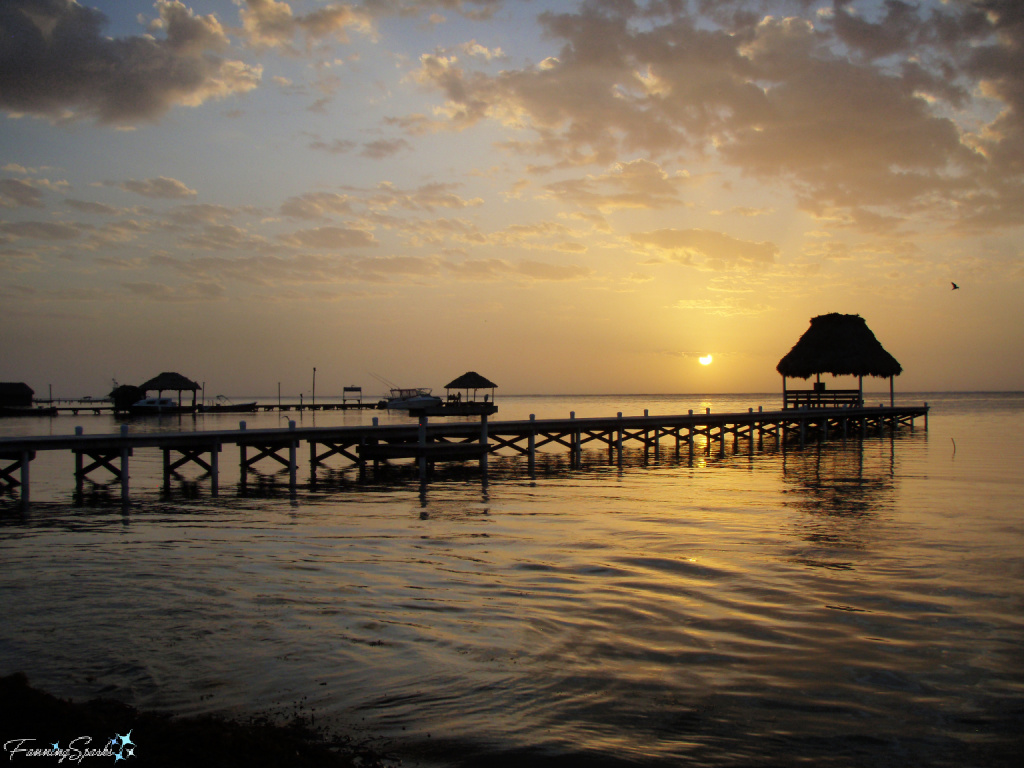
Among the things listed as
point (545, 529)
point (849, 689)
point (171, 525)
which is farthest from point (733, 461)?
point (849, 689)

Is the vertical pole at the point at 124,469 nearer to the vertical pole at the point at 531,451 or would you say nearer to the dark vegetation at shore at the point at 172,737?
the vertical pole at the point at 531,451

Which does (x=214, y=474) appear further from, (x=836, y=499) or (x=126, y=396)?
(x=126, y=396)

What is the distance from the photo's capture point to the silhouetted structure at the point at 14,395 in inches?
3332

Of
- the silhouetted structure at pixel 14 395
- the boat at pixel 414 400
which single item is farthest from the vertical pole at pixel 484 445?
the silhouetted structure at pixel 14 395

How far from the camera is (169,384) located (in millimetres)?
72625

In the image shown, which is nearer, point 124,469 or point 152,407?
point 124,469

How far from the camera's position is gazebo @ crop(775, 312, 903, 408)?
47.8 m

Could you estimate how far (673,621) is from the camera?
7945mm

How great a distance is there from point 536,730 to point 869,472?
74.9 ft

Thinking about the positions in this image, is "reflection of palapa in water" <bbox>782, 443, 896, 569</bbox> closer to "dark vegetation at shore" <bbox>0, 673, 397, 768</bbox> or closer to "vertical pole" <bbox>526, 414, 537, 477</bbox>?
"dark vegetation at shore" <bbox>0, 673, 397, 768</bbox>

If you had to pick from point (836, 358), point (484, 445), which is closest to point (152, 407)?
point (484, 445)

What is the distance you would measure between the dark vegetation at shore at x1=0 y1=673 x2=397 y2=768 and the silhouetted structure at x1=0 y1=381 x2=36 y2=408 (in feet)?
321

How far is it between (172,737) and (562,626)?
14.2 ft

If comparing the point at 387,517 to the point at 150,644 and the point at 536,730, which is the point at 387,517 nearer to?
the point at 150,644
